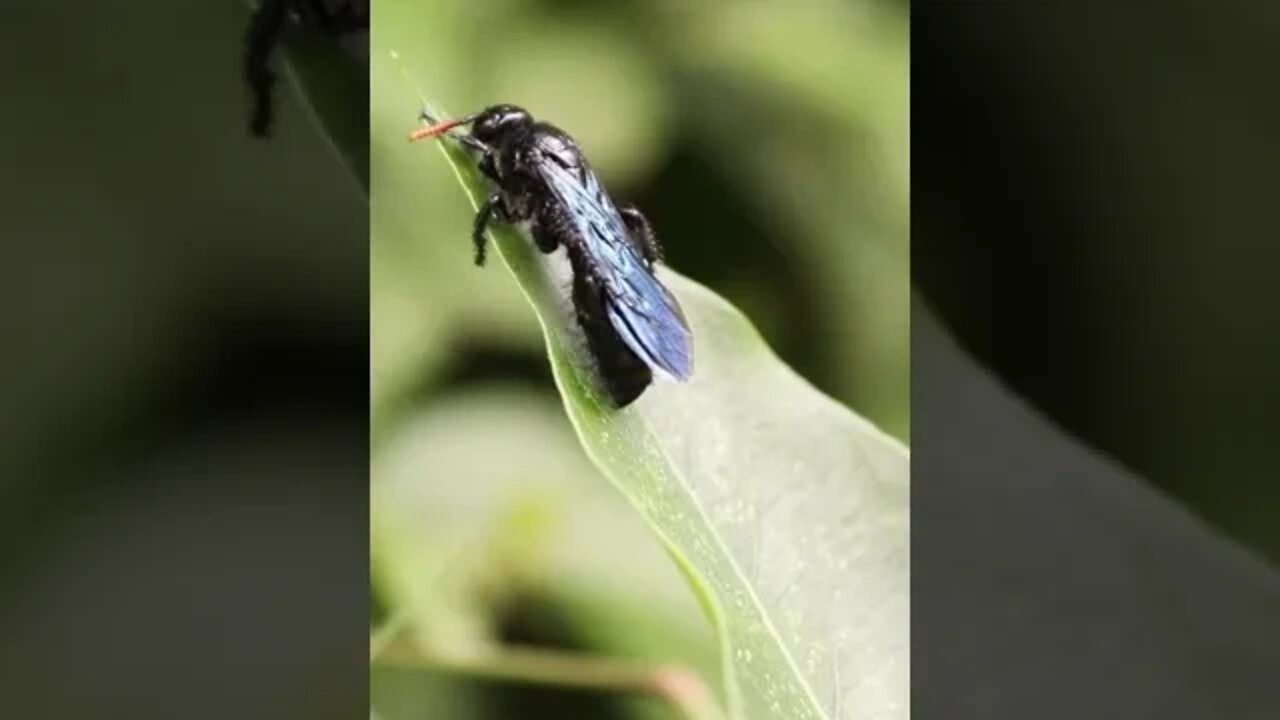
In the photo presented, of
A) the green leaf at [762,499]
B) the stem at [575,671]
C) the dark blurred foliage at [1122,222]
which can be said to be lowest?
the stem at [575,671]

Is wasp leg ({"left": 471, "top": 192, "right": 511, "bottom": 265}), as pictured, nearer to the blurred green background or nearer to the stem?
the blurred green background

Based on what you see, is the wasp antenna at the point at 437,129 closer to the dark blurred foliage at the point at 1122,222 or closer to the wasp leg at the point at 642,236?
the wasp leg at the point at 642,236

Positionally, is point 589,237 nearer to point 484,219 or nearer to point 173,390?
point 484,219

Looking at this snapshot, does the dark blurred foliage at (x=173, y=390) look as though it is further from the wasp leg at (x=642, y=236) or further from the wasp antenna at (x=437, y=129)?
the wasp leg at (x=642, y=236)

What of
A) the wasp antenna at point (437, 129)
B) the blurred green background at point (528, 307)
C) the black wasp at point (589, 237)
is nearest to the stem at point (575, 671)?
the blurred green background at point (528, 307)

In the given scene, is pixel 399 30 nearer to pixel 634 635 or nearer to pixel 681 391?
pixel 681 391

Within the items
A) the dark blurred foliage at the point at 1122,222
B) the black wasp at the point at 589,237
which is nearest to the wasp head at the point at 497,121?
the black wasp at the point at 589,237

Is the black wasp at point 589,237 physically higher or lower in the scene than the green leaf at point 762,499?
higher
